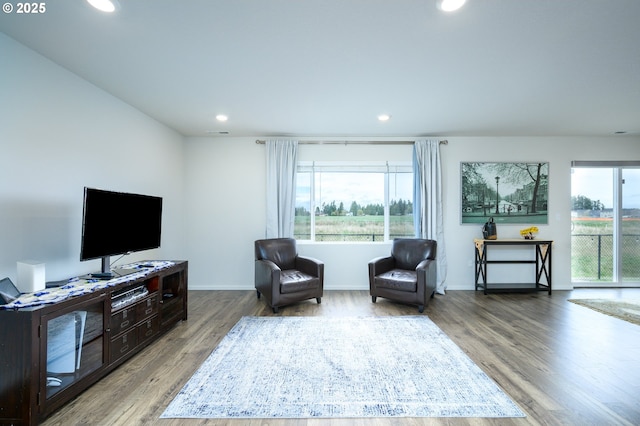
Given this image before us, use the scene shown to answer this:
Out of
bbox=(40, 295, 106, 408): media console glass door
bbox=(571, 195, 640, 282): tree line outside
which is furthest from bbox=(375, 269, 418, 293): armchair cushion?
bbox=(571, 195, 640, 282): tree line outside

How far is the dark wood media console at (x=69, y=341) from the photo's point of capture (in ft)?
5.54

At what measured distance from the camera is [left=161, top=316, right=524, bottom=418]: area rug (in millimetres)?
1890

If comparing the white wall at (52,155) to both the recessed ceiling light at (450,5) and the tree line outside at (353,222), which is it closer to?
the tree line outside at (353,222)

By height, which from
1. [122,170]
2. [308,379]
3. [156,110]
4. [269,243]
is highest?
[156,110]

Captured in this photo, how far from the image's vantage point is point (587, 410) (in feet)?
6.21

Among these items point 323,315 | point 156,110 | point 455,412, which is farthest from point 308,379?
point 156,110

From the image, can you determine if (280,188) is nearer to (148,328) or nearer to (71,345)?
(148,328)

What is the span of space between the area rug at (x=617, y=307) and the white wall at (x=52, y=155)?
235 inches

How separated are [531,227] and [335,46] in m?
4.57

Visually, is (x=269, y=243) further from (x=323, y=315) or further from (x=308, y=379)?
(x=308, y=379)

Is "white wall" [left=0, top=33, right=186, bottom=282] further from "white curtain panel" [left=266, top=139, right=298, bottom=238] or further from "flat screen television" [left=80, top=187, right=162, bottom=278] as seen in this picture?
"white curtain panel" [left=266, top=139, right=298, bottom=238]

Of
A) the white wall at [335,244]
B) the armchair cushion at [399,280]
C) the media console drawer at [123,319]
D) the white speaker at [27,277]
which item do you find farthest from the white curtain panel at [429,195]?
the white speaker at [27,277]

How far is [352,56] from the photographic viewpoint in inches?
96.6

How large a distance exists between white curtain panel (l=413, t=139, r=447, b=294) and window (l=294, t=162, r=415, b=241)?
0.74 ft
